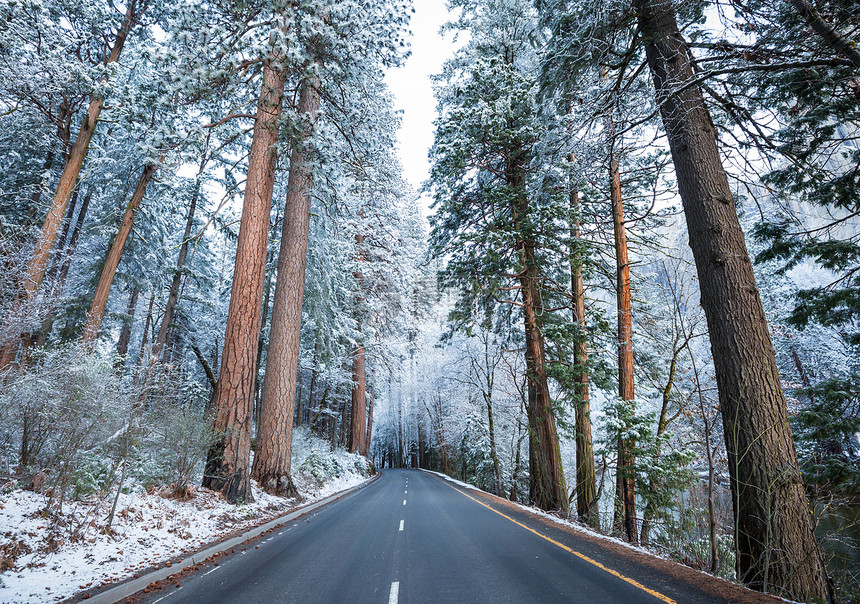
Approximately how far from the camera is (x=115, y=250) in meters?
12.3

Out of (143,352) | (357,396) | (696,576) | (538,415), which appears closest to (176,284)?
(143,352)

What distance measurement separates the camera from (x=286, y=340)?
36.4ft

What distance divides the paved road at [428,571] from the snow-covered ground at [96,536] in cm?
81

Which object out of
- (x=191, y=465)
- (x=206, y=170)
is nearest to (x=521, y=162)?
(x=191, y=465)

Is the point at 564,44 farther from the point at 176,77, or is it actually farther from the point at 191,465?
the point at 191,465

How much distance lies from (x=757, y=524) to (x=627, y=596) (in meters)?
1.80

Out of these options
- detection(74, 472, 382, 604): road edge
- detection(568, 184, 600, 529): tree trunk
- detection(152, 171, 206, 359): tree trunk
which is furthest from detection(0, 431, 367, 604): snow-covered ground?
detection(152, 171, 206, 359): tree trunk

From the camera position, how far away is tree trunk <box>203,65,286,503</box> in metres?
8.41

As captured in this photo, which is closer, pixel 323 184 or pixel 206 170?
pixel 323 184

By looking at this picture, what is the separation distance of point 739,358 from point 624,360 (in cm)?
496

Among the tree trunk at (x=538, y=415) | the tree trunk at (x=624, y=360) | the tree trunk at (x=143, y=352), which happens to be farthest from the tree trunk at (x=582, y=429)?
the tree trunk at (x=143, y=352)

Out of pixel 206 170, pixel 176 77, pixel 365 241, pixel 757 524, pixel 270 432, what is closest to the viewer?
pixel 757 524

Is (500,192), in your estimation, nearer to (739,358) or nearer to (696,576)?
(739,358)

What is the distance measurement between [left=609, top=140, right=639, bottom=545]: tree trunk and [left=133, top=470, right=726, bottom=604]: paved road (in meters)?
1.61
